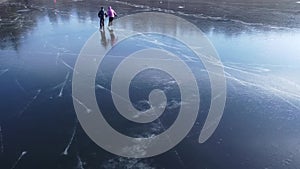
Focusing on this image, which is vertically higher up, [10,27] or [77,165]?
[10,27]

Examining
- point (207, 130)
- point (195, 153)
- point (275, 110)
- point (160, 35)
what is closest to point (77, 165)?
point (195, 153)

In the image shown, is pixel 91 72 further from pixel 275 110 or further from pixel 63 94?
pixel 275 110

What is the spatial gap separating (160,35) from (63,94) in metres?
5.82

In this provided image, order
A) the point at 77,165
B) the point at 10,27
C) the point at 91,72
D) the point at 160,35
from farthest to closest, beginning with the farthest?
the point at 10,27, the point at 160,35, the point at 91,72, the point at 77,165

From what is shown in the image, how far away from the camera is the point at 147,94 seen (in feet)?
26.8

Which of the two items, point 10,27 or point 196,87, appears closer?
point 196,87

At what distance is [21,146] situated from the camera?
241 inches

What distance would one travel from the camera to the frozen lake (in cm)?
584

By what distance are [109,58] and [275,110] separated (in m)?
5.49

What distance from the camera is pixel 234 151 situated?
19.7ft

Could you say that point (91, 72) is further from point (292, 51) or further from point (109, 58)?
point (292, 51)

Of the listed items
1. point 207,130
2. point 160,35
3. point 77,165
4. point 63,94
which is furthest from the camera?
point 160,35


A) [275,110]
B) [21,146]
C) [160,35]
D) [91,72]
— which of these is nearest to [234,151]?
[275,110]

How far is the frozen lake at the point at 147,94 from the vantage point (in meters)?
5.84
